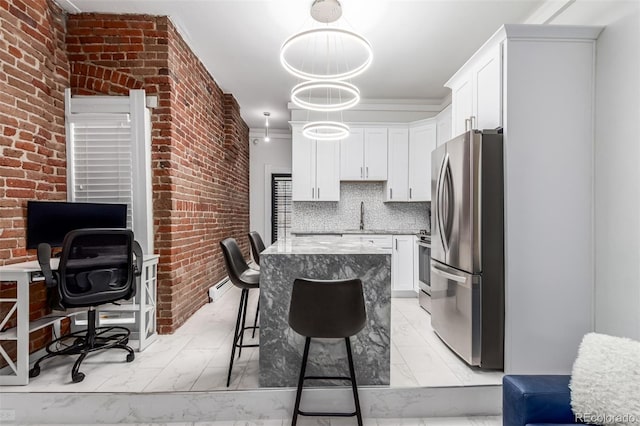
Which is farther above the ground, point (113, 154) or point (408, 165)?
point (408, 165)

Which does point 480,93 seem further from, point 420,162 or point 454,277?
point 420,162

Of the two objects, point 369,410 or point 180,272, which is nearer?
point 369,410

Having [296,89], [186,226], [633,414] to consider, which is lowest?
[633,414]

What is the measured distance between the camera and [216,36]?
134 inches

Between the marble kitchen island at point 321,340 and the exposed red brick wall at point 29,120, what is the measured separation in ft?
6.22

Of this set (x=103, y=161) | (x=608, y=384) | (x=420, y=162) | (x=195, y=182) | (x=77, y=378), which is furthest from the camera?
(x=420, y=162)

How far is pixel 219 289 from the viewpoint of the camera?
470 cm

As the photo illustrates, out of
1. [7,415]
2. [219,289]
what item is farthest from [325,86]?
[219,289]

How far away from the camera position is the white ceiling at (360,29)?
2.90 metres

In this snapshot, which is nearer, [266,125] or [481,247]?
[481,247]

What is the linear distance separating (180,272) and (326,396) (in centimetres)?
200

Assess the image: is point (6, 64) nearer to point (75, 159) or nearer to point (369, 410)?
point (75, 159)

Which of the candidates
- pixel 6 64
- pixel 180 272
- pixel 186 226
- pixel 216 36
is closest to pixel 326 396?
pixel 180 272

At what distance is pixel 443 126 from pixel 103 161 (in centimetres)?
417
